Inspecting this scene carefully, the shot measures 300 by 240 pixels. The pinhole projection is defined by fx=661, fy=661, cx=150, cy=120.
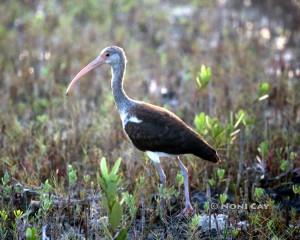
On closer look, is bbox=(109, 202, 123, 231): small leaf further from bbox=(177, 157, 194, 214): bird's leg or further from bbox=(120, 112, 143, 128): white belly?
bbox=(120, 112, 143, 128): white belly

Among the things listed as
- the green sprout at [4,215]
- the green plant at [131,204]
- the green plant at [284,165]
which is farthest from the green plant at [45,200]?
the green plant at [284,165]

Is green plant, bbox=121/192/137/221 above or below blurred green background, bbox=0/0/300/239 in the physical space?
below

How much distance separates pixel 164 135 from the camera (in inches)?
215

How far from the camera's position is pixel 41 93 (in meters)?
8.16

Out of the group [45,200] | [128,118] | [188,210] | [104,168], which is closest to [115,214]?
[104,168]

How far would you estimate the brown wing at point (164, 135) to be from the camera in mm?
5348

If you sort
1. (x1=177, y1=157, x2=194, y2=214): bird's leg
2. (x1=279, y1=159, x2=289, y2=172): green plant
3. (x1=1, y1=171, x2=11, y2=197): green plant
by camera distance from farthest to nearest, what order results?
1. (x1=279, y1=159, x2=289, y2=172): green plant
2. (x1=177, y1=157, x2=194, y2=214): bird's leg
3. (x1=1, y1=171, x2=11, y2=197): green plant

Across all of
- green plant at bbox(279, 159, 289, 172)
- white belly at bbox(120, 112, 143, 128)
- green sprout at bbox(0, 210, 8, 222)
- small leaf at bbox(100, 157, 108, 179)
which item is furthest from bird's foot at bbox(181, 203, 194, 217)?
green sprout at bbox(0, 210, 8, 222)

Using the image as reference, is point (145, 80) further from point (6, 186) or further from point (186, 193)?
point (6, 186)

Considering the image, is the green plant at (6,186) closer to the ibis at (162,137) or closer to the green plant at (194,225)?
the ibis at (162,137)

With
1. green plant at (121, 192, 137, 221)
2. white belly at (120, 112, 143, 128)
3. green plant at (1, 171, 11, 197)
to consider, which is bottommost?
green plant at (121, 192, 137, 221)

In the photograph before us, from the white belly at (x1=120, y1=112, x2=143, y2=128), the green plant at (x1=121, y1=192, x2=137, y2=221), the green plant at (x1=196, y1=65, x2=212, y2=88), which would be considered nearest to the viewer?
the green plant at (x1=121, y1=192, x2=137, y2=221)

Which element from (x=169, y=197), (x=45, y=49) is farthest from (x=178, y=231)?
(x=45, y=49)

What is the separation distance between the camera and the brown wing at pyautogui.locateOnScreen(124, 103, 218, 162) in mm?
5348
